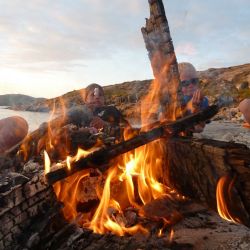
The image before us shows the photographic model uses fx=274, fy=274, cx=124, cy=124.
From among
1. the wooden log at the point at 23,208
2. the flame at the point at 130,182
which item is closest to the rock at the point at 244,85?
the flame at the point at 130,182

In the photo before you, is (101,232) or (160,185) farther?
(160,185)

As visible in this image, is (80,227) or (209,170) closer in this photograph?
(209,170)

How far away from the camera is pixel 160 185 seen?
5.37 meters

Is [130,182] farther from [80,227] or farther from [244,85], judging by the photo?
[244,85]

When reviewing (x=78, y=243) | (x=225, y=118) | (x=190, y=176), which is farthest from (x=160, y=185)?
(x=225, y=118)

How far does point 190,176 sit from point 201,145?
73 cm

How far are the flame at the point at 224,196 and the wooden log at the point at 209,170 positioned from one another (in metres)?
0.01

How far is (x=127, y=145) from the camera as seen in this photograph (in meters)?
4.30

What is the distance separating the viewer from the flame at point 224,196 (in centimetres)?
321

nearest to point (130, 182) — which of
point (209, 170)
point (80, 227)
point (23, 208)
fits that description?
point (80, 227)

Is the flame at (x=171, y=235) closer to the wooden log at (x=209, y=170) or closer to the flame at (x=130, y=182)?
the flame at (x=130, y=182)

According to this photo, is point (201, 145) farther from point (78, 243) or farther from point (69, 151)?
point (69, 151)

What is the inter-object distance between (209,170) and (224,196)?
395 millimetres

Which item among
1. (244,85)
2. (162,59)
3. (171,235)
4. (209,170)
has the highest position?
(244,85)
